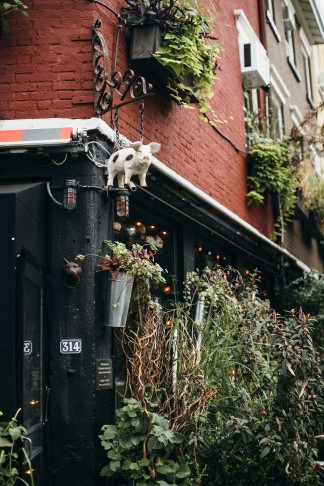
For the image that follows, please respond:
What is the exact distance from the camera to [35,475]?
19.3 feet

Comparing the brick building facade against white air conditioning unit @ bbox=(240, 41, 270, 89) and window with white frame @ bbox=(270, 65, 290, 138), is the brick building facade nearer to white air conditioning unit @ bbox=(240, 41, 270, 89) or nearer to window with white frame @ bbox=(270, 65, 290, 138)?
white air conditioning unit @ bbox=(240, 41, 270, 89)

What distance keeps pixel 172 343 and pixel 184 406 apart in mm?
653

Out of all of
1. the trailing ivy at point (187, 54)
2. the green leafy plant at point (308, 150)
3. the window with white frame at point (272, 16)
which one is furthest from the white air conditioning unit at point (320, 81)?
the trailing ivy at point (187, 54)

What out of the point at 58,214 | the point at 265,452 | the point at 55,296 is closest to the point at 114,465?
the point at 265,452

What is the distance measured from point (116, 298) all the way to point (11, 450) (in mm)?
1595

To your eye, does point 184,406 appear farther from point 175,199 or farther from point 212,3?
point 212,3

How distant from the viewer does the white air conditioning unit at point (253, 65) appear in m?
11.4

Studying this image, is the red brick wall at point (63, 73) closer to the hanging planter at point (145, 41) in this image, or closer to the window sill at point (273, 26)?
the hanging planter at point (145, 41)

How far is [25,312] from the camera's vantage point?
5.95 m

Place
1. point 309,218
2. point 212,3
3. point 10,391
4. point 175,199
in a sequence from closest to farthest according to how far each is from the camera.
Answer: point 10,391 → point 175,199 → point 212,3 → point 309,218

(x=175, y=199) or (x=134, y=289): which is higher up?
(x=175, y=199)

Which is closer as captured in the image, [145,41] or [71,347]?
[71,347]

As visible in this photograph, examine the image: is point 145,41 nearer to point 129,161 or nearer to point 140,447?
point 129,161

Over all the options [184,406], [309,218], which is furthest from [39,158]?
[309,218]
